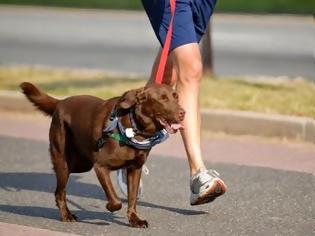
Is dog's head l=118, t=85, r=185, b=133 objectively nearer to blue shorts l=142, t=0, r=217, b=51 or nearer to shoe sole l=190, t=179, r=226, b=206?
shoe sole l=190, t=179, r=226, b=206

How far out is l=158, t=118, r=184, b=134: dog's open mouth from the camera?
5.49 metres

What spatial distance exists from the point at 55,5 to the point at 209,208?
73.5 feet

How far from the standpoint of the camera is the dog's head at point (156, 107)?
5488mm

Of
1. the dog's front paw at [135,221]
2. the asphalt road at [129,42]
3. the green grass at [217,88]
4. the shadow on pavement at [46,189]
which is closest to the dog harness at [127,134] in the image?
the dog's front paw at [135,221]

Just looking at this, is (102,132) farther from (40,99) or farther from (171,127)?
(40,99)

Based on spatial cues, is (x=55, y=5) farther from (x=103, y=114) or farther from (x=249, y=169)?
(x=103, y=114)

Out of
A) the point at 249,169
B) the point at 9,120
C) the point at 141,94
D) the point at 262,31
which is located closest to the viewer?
the point at 141,94

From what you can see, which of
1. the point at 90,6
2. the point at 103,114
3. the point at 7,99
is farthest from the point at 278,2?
the point at 103,114

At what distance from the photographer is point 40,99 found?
638 cm

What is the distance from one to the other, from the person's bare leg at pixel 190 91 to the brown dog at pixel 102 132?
581 millimetres

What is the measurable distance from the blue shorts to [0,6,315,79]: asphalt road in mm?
7483

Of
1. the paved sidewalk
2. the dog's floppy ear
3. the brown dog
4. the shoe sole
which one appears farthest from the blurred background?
the dog's floppy ear

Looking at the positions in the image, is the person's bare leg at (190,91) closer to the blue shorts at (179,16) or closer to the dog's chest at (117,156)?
the blue shorts at (179,16)

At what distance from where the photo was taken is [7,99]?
10.1 metres
